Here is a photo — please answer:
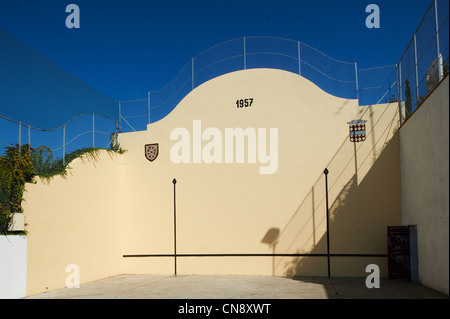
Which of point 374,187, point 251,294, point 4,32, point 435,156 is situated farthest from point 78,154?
point 435,156

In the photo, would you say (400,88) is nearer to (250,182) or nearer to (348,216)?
(348,216)

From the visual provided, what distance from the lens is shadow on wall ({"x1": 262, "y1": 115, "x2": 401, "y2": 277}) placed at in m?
9.46

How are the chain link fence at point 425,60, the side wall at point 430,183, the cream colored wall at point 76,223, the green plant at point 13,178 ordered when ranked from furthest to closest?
the cream colored wall at point 76,223 → the green plant at point 13,178 → the chain link fence at point 425,60 → the side wall at point 430,183

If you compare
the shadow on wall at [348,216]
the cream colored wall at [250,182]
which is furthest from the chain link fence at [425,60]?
the shadow on wall at [348,216]

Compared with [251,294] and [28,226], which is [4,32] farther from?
[251,294]

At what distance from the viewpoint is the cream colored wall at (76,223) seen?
8233mm

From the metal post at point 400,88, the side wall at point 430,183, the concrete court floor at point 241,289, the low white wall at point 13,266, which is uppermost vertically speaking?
the metal post at point 400,88

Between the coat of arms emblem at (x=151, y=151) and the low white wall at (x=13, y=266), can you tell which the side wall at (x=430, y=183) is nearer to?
the coat of arms emblem at (x=151, y=151)

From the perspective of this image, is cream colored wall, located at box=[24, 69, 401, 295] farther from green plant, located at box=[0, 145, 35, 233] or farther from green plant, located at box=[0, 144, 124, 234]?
green plant, located at box=[0, 145, 35, 233]

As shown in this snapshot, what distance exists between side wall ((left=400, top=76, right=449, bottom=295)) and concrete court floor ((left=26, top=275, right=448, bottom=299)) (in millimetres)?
522

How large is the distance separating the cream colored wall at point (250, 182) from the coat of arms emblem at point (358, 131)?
150mm

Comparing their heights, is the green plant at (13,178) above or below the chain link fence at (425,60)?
below

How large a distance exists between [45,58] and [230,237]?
6557 mm

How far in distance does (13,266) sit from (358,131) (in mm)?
8038
